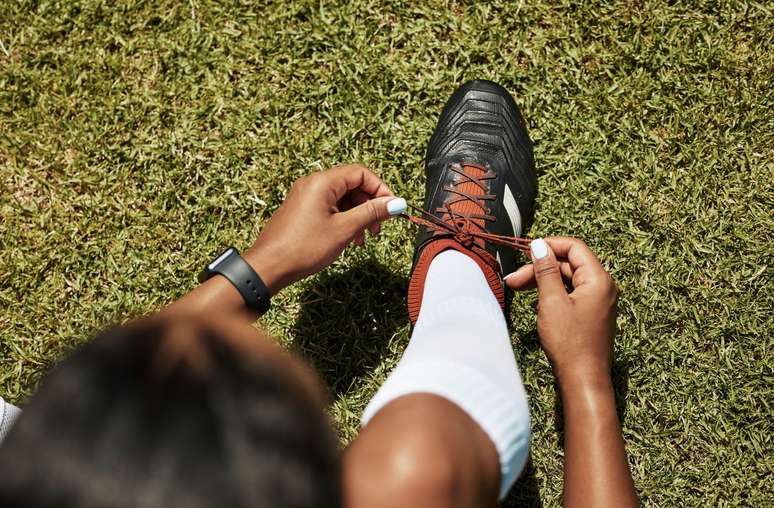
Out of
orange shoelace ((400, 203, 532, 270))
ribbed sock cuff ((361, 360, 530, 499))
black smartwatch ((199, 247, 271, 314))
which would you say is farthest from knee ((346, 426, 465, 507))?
orange shoelace ((400, 203, 532, 270))

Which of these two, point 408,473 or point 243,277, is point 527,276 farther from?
point 408,473

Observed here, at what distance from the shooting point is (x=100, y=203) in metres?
3.23

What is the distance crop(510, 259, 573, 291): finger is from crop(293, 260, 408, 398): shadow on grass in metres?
0.64

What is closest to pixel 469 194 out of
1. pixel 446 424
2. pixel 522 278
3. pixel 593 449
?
pixel 522 278

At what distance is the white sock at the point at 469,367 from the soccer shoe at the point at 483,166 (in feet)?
1.52

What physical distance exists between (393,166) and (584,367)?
1377 mm

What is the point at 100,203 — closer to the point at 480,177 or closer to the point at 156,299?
the point at 156,299

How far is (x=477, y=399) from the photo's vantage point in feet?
5.62

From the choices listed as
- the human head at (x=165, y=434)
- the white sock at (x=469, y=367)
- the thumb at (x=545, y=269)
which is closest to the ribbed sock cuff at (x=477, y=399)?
the white sock at (x=469, y=367)

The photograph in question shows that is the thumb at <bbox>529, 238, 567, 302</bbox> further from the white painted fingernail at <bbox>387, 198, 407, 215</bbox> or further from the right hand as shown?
the white painted fingernail at <bbox>387, 198, 407, 215</bbox>

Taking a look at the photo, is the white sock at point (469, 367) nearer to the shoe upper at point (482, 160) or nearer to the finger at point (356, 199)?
the finger at point (356, 199)

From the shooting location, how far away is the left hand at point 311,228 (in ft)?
8.05

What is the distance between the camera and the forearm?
2281 millimetres

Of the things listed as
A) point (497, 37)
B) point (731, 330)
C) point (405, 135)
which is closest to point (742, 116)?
point (731, 330)
